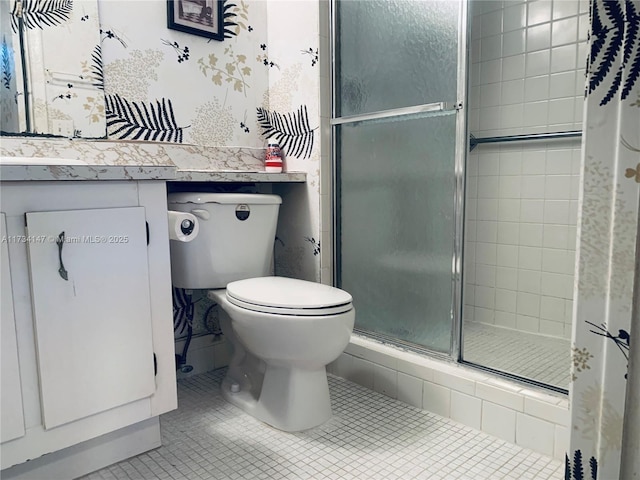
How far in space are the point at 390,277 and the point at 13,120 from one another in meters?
1.37

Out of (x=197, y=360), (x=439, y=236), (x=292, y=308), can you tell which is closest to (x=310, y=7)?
(x=439, y=236)

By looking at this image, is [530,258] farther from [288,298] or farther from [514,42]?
[288,298]

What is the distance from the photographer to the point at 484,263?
236 centimetres

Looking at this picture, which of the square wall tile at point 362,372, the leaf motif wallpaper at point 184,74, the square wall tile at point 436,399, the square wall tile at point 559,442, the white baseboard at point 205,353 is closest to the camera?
the square wall tile at point 559,442

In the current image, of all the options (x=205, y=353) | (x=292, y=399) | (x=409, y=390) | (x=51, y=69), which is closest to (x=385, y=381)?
(x=409, y=390)

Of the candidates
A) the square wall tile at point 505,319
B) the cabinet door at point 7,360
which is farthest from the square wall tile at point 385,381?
the cabinet door at point 7,360

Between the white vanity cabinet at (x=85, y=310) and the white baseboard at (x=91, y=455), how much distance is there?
0.02m

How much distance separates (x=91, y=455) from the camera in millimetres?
1235

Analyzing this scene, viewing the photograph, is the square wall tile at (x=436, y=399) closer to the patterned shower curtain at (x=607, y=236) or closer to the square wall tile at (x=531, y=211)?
the patterned shower curtain at (x=607, y=236)

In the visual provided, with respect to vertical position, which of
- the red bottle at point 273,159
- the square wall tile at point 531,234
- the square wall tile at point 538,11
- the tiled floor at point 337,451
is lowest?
the tiled floor at point 337,451

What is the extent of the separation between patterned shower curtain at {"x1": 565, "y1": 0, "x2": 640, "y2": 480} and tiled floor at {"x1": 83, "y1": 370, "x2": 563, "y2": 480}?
67 cm

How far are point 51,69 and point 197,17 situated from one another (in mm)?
598

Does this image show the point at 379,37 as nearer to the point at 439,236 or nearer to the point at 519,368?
the point at 439,236

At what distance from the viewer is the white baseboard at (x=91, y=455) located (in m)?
1.14
